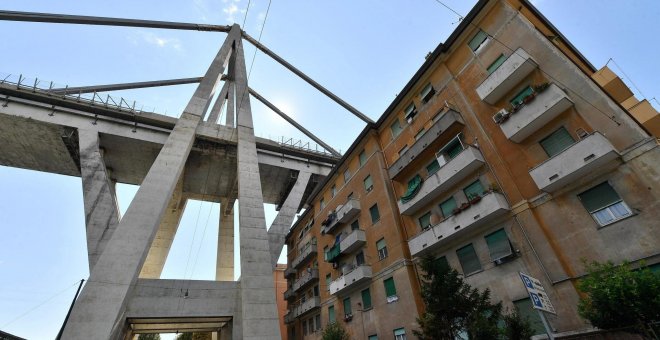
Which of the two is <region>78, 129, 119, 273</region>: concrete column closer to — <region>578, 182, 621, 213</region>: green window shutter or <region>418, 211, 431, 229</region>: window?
<region>418, 211, 431, 229</region>: window

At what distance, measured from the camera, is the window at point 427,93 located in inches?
783

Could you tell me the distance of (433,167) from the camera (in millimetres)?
18438

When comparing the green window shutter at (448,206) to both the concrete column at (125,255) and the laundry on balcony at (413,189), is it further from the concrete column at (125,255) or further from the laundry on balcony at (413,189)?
the concrete column at (125,255)

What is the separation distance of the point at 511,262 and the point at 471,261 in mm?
2115

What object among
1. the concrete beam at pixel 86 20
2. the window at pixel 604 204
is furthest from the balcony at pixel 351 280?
the concrete beam at pixel 86 20

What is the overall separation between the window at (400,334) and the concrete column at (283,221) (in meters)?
12.0

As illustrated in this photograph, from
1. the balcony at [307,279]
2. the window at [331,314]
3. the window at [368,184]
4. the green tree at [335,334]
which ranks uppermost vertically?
the window at [368,184]

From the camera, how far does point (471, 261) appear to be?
594 inches

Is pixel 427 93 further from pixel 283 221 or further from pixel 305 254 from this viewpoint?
pixel 305 254

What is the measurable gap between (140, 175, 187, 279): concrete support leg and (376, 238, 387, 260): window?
77.1 ft

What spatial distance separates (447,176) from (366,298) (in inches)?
402

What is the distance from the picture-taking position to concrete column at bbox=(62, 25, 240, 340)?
1630 cm

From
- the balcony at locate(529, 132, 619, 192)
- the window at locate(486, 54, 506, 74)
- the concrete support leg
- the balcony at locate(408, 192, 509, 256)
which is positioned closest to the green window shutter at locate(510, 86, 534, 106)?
the window at locate(486, 54, 506, 74)

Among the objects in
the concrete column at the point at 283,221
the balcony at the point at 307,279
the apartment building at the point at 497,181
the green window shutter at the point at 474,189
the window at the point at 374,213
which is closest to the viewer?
the apartment building at the point at 497,181
